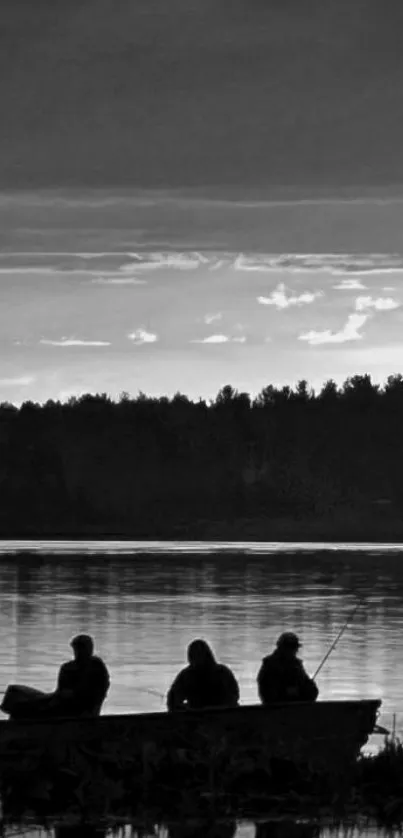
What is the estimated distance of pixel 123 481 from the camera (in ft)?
618

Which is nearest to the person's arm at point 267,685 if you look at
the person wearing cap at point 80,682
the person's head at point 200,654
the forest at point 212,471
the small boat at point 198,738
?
the person's head at point 200,654

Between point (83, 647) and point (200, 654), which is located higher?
point (83, 647)

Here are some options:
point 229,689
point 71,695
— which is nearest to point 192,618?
point 229,689

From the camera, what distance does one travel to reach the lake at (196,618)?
120 ft

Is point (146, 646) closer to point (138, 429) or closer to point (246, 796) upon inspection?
point (246, 796)

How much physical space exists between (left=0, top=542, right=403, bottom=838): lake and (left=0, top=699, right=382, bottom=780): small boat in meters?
1.61

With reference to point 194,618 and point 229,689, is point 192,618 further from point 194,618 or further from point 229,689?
point 229,689

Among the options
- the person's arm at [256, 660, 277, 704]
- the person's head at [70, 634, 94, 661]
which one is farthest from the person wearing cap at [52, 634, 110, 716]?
the person's arm at [256, 660, 277, 704]

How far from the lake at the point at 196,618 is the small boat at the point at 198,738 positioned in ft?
5.28

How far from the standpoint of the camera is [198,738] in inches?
773

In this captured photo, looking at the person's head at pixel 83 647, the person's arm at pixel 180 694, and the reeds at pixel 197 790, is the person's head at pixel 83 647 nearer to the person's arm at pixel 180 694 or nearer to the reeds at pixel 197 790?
the person's arm at pixel 180 694

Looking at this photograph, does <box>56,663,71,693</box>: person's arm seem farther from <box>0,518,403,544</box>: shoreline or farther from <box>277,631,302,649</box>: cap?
<box>0,518,403,544</box>: shoreline

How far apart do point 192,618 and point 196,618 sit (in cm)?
20

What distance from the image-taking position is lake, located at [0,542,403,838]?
36.7m
